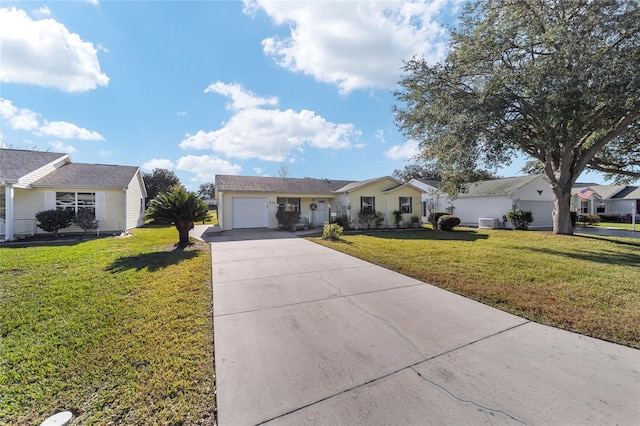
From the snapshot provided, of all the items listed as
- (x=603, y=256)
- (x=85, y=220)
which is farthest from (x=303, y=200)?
(x=603, y=256)

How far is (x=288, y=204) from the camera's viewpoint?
19.3 metres

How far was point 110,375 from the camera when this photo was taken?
8.59 feet

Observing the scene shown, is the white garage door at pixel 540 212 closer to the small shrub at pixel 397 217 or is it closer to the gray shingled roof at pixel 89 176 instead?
the small shrub at pixel 397 217

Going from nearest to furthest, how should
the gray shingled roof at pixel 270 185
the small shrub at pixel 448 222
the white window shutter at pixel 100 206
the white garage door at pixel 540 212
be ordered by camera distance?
the white window shutter at pixel 100 206 < the small shrub at pixel 448 222 < the gray shingled roof at pixel 270 185 < the white garage door at pixel 540 212

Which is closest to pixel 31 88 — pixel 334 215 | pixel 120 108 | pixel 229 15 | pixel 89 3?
pixel 120 108

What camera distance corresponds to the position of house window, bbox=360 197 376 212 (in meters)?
18.7

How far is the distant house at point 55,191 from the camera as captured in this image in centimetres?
1178

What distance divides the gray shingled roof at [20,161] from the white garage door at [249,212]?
32.0 ft

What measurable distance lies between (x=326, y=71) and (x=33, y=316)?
12.4 m

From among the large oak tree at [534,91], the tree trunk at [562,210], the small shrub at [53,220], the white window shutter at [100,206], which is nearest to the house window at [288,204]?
the large oak tree at [534,91]

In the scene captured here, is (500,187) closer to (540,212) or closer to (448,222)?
(540,212)

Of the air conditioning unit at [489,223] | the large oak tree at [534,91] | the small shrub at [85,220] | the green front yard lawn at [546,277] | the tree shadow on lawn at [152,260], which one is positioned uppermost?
the large oak tree at [534,91]

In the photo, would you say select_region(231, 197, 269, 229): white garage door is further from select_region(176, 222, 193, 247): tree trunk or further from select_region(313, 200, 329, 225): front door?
select_region(176, 222, 193, 247): tree trunk

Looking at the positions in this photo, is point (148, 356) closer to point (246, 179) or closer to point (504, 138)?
point (504, 138)
